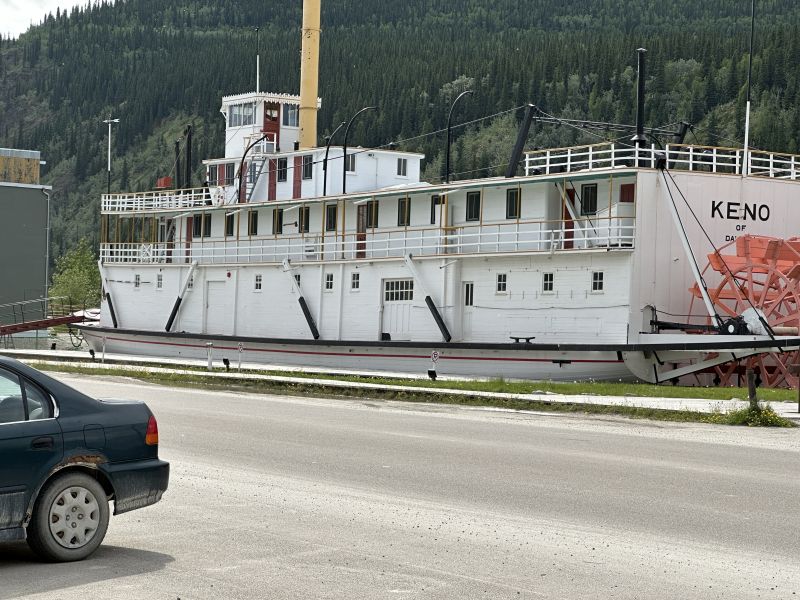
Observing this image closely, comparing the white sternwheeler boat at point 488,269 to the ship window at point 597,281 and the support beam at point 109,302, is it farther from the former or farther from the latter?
the support beam at point 109,302

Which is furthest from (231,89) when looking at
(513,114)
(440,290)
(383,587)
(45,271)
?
(383,587)

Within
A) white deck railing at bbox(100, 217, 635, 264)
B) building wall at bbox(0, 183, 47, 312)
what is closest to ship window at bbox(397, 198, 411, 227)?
white deck railing at bbox(100, 217, 635, 264)

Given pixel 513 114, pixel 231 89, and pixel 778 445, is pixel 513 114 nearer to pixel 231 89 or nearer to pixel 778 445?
pixel 231 89

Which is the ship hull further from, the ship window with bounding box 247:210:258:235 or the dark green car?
the dark green car

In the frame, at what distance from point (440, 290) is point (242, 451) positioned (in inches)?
868

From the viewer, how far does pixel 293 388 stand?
28.5 m

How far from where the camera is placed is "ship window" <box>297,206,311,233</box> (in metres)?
44.1

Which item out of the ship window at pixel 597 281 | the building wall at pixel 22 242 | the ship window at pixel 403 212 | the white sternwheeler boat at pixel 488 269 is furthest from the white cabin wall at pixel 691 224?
the building wall at pixel 22 242

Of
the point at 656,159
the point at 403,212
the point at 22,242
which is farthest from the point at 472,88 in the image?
the point at 656,159

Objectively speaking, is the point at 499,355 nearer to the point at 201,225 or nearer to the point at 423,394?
the point at 423,394

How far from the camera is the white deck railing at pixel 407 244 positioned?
33.8 meters

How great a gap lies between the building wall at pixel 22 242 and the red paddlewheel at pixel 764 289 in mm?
43572

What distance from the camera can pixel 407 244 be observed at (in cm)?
3988

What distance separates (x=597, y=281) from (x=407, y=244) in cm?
850
